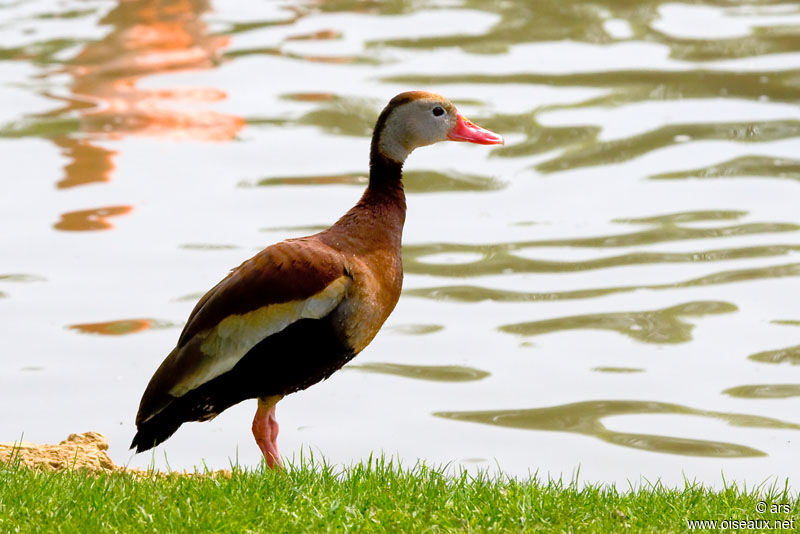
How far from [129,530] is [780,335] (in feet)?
18.5

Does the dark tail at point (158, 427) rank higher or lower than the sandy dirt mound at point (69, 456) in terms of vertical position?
higher

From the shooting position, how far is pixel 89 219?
11938mm

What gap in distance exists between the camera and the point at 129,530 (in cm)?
525

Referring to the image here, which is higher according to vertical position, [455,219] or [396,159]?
[396,159]

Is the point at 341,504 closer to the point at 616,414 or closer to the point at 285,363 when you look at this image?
the point at 285,363

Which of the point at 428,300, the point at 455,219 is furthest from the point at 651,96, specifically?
the point at 428,300

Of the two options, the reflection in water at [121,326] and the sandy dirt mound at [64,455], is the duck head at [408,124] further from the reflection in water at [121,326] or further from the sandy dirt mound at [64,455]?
the reflection in water at [121,326]

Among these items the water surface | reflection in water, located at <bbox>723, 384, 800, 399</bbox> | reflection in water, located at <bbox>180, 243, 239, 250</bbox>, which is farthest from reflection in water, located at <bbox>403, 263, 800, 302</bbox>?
reflection in water, located at <bbox>723, 384, 800, 399</bbox>

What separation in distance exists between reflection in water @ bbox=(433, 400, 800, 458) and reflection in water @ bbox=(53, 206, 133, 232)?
170 inches

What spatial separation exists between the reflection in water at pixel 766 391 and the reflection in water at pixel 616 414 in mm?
288

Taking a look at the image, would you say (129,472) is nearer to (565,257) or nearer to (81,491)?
(81,491)

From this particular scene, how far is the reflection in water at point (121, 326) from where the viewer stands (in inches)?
386

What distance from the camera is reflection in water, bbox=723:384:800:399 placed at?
8805 millimetres

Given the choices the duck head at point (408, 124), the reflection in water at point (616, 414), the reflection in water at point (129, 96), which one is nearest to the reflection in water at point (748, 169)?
the reflection in water at point (616, 414)
